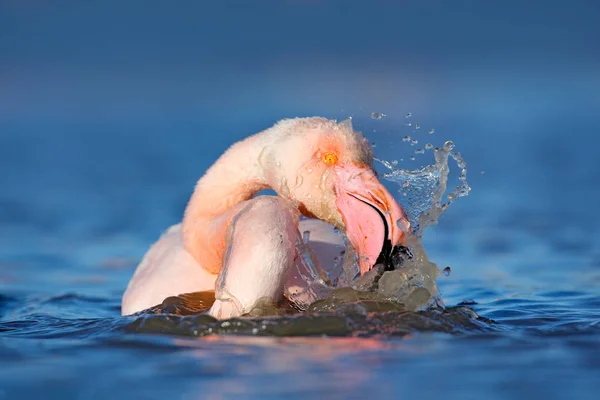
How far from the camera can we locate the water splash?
20.6 feet

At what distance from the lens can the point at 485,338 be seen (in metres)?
5.48

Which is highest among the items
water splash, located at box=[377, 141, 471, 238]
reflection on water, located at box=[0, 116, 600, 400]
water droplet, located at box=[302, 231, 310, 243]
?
water splash, located at box=[377, 141, 471, 238]

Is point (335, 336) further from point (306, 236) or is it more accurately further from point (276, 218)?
point (306, 236)

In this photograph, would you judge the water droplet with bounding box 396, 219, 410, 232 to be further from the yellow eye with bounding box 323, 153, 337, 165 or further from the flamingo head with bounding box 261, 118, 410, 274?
the yellow eye with bounding box 323, 153, 337, 165

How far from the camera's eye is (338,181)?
19.7 ft

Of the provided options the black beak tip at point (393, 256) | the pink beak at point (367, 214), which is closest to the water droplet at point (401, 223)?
the pink beak at point (367, 214)

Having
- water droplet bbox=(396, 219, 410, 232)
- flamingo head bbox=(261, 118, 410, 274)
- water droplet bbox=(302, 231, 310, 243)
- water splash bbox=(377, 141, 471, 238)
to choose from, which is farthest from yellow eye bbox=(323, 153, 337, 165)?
water droplet bbox=(302, 231, 310, 243)

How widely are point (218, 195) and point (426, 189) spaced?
1.36 m

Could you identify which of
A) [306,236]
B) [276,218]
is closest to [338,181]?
[276,218]

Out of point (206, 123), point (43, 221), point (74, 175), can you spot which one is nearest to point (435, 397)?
point (43, 221)

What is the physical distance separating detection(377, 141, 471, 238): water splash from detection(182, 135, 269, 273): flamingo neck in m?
0.83

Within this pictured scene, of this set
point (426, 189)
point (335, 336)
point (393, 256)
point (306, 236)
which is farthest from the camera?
point (306, 236)

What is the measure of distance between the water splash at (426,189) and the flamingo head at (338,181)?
1.27ft

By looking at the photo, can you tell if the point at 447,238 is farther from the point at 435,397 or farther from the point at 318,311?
the point at 435,397
